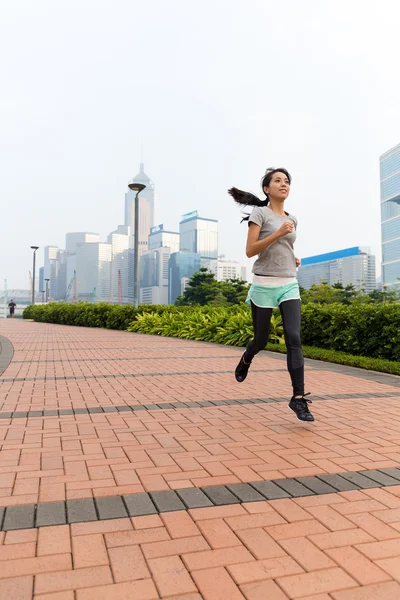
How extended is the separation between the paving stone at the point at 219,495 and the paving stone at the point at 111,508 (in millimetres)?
425

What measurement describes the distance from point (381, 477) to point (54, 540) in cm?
174

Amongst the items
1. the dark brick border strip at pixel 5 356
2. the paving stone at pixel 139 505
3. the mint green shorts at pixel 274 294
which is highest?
the mint green shorts at pixel 274 294

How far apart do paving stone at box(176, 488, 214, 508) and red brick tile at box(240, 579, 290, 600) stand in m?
0.68

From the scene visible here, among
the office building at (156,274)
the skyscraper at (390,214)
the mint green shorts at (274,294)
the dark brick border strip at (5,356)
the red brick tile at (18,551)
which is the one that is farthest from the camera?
the skyscraper at (390,214)

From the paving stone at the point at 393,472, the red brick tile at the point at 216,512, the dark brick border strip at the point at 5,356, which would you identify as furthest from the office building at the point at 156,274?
the red brick tile at the point at 216,512

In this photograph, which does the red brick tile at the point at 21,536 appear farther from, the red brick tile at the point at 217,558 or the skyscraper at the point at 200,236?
the skyscraper at the point at 200,236

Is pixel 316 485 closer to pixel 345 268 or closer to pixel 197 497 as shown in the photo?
pixel 197 497

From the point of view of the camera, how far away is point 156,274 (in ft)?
333

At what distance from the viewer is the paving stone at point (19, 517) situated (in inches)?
85.5

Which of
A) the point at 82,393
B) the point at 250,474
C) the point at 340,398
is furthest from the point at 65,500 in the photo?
the point at 340,398

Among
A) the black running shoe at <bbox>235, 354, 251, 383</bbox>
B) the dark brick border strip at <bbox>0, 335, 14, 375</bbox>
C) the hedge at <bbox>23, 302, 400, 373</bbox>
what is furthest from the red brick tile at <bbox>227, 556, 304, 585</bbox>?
the dark brick border strip at <bbox>0, 335, 14, 375</bbox>

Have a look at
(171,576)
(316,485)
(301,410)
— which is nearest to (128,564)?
(171,576)

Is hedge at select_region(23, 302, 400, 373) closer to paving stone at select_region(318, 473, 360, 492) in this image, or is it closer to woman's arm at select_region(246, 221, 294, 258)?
woman's arm at select_region(246, 221, 294, 258)

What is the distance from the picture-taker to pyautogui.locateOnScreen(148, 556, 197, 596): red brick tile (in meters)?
1.70
